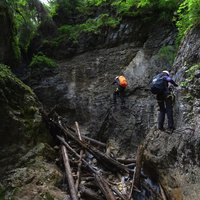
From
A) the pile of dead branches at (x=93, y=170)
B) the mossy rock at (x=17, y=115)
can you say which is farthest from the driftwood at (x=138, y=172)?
the mossy rock at (x=17, y=115)

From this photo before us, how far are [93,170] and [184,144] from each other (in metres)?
3.62

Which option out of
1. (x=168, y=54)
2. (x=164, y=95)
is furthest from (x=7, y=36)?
(x=164, y=95)

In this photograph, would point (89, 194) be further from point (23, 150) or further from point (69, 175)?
point (23, 150)

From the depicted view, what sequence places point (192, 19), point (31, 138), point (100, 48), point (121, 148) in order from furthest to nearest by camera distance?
point (100, 48)
point (121, 148)
point (31, 138)
point (192, 19)

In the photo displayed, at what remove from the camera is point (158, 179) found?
349 inches

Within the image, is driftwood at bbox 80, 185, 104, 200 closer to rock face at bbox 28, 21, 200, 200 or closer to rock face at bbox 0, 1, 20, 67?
rock face at bbox 28, 21, 200, 200

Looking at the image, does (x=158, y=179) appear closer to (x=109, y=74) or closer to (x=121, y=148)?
(x=121, y=148)

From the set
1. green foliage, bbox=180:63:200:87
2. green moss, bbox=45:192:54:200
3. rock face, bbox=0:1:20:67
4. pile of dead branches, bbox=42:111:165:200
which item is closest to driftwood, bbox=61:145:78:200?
pile of dead branches, bbox=42:111:165:200

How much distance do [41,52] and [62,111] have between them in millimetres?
4498

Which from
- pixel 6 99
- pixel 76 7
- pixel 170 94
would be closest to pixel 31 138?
pixel 6 99

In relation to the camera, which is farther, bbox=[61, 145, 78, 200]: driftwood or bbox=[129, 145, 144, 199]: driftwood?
bbox=[129, 145, 144, 199]: driftwood

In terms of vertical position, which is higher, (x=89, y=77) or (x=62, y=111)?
(x=89, y=77)

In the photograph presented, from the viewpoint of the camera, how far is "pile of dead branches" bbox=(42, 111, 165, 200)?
29.7 feet

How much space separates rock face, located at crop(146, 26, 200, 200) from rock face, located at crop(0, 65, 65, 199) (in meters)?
3.20
